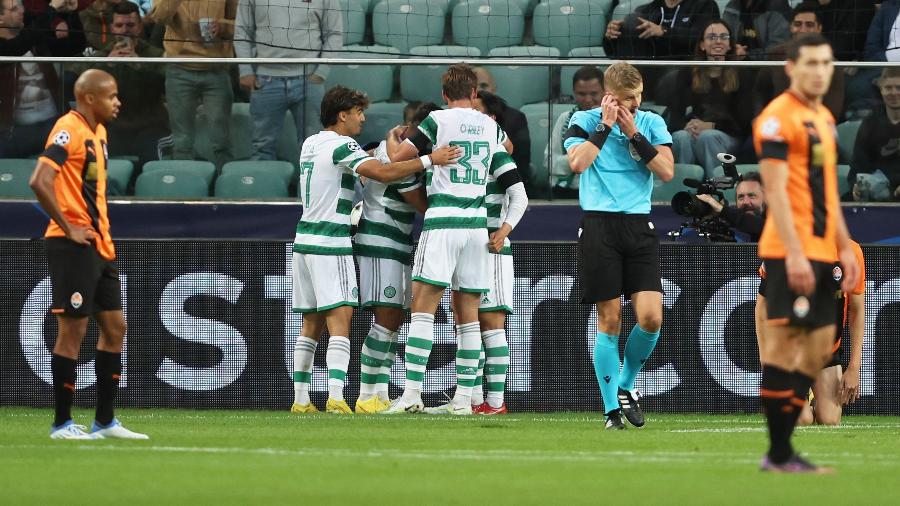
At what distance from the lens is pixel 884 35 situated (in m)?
13.3

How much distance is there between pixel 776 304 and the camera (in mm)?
6090

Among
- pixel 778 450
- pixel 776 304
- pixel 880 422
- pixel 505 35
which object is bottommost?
pixel 880 422

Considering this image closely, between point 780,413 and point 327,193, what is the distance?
5.06 m

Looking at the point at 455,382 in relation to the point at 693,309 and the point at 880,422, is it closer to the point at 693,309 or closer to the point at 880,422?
the point at 693,309

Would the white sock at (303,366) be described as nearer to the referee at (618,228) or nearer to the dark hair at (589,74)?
the referee at (618,228)

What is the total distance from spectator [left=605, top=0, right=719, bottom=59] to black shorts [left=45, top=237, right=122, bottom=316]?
664 centimetres

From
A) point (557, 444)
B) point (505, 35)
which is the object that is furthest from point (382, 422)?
point (505, 35)

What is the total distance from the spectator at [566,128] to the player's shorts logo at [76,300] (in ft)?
Answer: 16.4

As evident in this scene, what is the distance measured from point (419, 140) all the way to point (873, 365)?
11.8 feet

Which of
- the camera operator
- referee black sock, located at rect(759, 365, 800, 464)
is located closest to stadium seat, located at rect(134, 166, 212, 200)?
the camera operator

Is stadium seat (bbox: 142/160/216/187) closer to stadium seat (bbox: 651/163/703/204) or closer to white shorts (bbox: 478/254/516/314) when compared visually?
white shorts (bbox: 478/254/516/314)

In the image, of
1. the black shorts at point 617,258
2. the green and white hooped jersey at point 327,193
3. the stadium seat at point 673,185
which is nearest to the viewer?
the black shorts at point 617,258

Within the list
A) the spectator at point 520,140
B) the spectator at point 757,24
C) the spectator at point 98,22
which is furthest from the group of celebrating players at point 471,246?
the spectator at point 98,22

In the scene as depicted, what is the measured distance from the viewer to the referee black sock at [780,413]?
19.9ft
